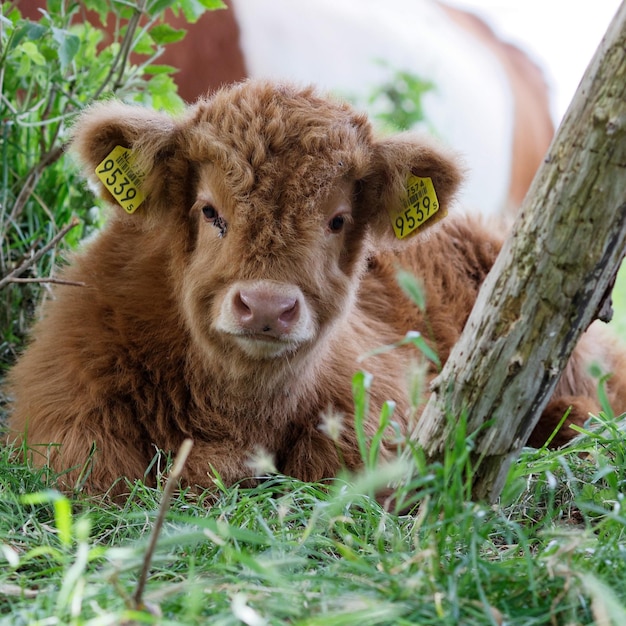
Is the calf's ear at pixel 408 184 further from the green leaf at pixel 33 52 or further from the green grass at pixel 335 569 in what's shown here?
the green leaf at pixel 33 52

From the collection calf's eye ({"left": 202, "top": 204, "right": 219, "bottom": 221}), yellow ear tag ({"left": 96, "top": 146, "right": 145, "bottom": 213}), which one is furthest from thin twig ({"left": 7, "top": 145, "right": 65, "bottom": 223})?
calf's eye ({"left": 202, "top": 204, "right": 219, "bottom": 221})

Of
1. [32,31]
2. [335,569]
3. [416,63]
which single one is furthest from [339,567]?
[416,63]

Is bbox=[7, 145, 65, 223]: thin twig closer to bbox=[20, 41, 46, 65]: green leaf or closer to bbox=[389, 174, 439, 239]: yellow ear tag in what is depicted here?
bbox=[20, 41, 46, 65]: green leaf

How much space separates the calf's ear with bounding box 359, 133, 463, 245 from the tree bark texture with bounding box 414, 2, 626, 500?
1.02 m

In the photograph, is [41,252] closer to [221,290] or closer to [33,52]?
[221,290]

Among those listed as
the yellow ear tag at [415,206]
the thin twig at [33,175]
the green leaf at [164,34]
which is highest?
the green leaf at [164,34]

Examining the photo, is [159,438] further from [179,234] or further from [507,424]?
[507,424]

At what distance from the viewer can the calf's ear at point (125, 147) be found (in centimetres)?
298

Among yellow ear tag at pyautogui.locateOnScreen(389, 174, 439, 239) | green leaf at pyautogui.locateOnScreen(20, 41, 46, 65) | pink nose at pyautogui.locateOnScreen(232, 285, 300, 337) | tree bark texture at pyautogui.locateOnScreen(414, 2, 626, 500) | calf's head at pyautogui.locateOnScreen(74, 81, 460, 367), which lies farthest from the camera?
green leaf at pyautogui.locateOnScreen(20, 41, 46, 65)

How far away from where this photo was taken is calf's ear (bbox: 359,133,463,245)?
3.13 metres

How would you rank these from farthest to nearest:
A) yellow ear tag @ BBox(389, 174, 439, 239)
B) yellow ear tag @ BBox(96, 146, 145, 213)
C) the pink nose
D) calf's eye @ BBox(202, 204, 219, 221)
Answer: yellow ear tag @ BBox(389, 174, 439, 239) → yellow ear tag @ BBox(96, 146, 145, 213) → calf's eye @ BBox(202, 204, 219, 221) → the pink nose

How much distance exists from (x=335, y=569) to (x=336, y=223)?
137 centimetres

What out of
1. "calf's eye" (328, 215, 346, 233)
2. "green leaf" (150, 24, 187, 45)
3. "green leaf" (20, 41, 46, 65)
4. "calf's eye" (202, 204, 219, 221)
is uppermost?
"green leaf" (150, 24, 187, 45)

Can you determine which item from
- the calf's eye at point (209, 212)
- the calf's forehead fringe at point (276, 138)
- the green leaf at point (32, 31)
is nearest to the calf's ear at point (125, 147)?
the calf's forehead fringe at point (276, 138)
